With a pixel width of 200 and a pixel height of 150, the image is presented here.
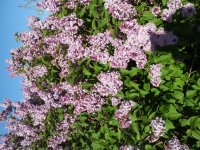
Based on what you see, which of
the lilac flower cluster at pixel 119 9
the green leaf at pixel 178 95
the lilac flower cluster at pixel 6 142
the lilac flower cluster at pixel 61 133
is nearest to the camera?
the green leaf at pixel 178 95

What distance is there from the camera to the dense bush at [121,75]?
3.73 metres

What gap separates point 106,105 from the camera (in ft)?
14.7

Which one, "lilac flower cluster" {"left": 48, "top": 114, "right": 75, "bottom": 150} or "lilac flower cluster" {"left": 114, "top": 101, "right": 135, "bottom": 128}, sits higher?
"lilac flower cluster" {"left": 114, "top": 101, "right": 135, "bottom": 128}

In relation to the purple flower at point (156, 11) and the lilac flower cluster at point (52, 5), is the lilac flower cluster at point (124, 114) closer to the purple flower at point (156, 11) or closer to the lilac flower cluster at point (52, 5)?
the purple flower at point (156, 11)

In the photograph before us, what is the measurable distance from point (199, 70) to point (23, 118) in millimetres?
4152

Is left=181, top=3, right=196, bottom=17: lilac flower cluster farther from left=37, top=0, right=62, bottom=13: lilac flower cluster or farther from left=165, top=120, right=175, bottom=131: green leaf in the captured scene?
left=37, top=0, right=62, bottom=13: lilac flower cluster

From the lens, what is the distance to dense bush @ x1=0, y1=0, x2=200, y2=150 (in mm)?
3734

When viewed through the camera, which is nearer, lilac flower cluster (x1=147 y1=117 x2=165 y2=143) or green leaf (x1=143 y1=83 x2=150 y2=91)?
lilac flower cluster (x1=147 y1=117 x2=165 y2=143)

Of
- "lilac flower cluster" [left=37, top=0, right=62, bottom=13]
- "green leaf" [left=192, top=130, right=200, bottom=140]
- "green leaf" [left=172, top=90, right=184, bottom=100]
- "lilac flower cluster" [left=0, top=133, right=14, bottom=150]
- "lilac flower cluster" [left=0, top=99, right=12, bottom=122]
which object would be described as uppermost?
"lilac flower cluster" [left=37, top=0, right=62, bottom=13]

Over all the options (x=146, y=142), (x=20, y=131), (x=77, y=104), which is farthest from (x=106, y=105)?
(x=20, y=131)

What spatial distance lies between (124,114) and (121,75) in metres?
0.54

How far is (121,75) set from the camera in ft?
13.7

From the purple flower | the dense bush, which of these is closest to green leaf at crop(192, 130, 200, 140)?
the dense bush

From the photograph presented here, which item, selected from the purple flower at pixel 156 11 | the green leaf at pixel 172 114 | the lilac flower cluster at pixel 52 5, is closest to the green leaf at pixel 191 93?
the green leaf at pixel 172 114
